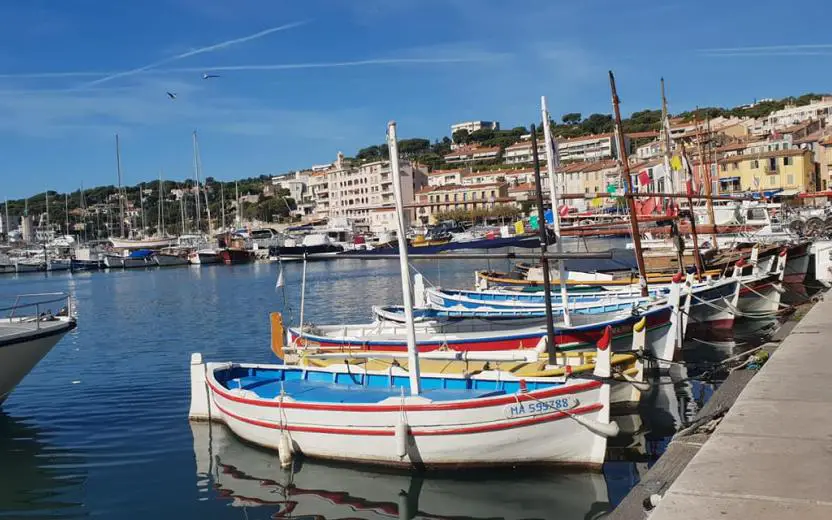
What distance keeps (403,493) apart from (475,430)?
143cm

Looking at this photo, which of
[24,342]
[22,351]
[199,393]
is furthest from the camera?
[22,351]

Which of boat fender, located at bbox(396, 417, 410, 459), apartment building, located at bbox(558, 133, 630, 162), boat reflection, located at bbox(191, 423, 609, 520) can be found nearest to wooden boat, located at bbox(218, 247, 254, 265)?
apartment building, located at bbox(558, 133, 630, 162)

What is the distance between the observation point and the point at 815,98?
6521 inches

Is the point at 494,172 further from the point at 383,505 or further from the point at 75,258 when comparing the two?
the point at 383,505

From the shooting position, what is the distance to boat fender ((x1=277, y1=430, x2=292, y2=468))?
43.6ft

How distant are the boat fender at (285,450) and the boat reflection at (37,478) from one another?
308 centimetres

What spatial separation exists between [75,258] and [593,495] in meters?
115

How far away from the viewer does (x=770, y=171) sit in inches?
3585

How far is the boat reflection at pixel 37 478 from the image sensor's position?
40.4 ft

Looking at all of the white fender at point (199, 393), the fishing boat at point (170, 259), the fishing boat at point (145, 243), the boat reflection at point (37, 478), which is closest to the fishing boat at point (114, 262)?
the fishing boat at point (170, 259)

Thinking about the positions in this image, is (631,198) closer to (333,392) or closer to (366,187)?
(333,392)

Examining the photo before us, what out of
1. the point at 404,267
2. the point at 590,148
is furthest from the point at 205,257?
the point at 404,267

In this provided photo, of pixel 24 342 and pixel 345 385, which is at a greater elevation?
pixel 24 342

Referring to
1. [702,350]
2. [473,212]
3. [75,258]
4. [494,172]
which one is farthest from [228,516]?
[494,172]
